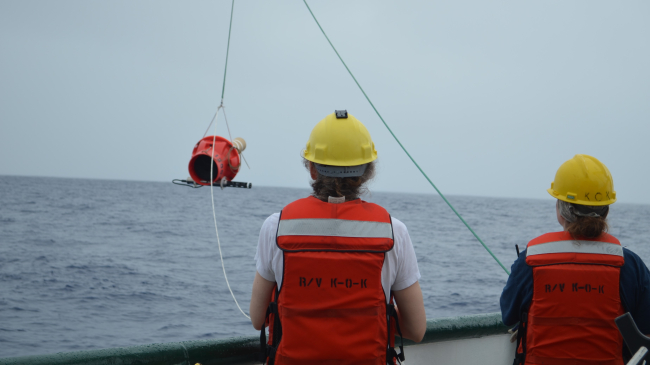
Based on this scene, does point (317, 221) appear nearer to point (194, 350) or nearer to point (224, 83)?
point (194, 350)

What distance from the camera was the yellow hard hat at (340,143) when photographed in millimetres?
1723

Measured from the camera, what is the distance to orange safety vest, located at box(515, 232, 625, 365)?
6.40ft

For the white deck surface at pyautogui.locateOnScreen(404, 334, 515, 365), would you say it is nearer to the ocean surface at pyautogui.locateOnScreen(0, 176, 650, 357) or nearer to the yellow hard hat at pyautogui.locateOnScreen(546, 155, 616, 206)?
the yellow hard hat at pyautogui.locateOnScreen(546, 155, 616, 206)

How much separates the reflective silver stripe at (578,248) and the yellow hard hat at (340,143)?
2.55ft

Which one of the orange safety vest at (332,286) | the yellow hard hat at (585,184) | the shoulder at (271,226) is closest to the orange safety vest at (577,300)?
the yellow hard hat at (585,184)

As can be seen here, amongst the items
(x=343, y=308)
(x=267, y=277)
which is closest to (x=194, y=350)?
(x=267, y=277)

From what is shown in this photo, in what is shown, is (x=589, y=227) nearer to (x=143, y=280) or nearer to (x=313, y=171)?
(x=313, y=171)

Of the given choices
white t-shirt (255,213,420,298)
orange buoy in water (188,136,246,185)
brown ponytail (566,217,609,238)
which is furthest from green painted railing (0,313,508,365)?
orange buoy in water (188,136,246,185)

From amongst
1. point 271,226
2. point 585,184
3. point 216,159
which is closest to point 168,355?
point 271,226

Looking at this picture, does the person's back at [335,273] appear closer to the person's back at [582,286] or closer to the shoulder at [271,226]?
the shoulder at [271,226]

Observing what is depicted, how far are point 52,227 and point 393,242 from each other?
26663 millimetres

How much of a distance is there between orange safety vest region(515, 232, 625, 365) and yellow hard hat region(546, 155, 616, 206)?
0.49 ft

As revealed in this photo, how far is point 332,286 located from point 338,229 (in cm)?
17

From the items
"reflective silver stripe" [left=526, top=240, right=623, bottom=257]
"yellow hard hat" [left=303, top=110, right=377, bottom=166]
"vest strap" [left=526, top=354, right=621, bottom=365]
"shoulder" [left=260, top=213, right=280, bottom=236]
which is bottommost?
"vest strap" [left=526, top=354, right=621, bottom=365]
